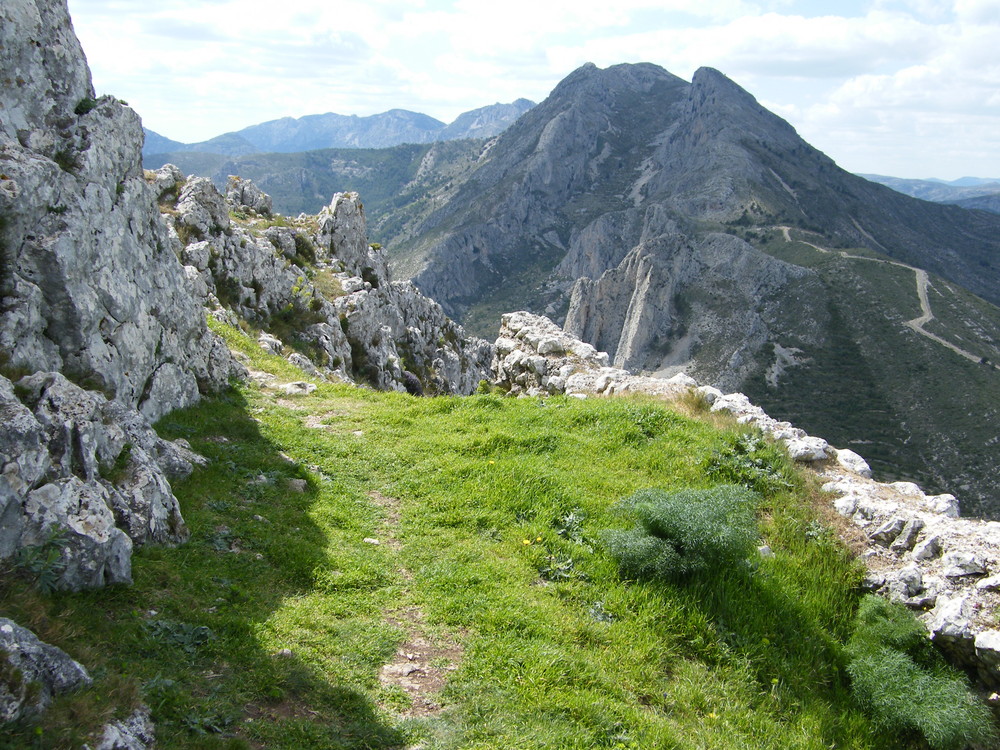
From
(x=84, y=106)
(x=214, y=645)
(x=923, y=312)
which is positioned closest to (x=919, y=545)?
(x=214, y=645)

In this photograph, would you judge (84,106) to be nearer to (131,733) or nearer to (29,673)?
(29,673)

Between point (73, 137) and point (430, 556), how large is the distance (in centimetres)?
992

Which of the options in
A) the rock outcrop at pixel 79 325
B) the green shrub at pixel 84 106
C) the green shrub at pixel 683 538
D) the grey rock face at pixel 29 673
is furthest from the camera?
the green shrub at pixel 84 106

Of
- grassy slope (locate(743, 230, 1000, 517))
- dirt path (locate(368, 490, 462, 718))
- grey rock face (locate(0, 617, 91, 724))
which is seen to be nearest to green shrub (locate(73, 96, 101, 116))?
grey rock face (locate(0, 617, 91, 724))

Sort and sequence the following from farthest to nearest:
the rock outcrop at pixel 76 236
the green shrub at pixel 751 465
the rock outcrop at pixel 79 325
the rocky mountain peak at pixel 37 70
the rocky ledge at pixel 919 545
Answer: the green shrub at pixel 751 465 < the rocky mountain peak at pixel 37 70 < the rock outcrop at pixel 76 236 < the rocky ledge at pixel 919 545 < the rock outcrop at pixel 79 325

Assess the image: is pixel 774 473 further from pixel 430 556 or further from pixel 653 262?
pixel 653 262

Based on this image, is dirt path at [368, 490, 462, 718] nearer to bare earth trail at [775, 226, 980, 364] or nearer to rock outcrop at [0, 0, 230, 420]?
rock outcrop at [0, 0, 230, 420]

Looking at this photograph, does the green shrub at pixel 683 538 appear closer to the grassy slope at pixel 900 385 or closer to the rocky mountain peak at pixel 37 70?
the rocky mountain peak at pixel 37 70

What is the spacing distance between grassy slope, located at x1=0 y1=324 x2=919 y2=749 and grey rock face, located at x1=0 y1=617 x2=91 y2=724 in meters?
0.16

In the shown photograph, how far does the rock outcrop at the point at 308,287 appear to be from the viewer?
1001 inches

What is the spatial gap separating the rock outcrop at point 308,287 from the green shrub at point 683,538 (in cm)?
1467

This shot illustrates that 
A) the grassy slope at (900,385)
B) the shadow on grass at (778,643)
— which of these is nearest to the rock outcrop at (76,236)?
the shadow on grass at (778,643)

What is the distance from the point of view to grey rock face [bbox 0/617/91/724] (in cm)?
455

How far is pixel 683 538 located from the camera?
9266 millimetres
